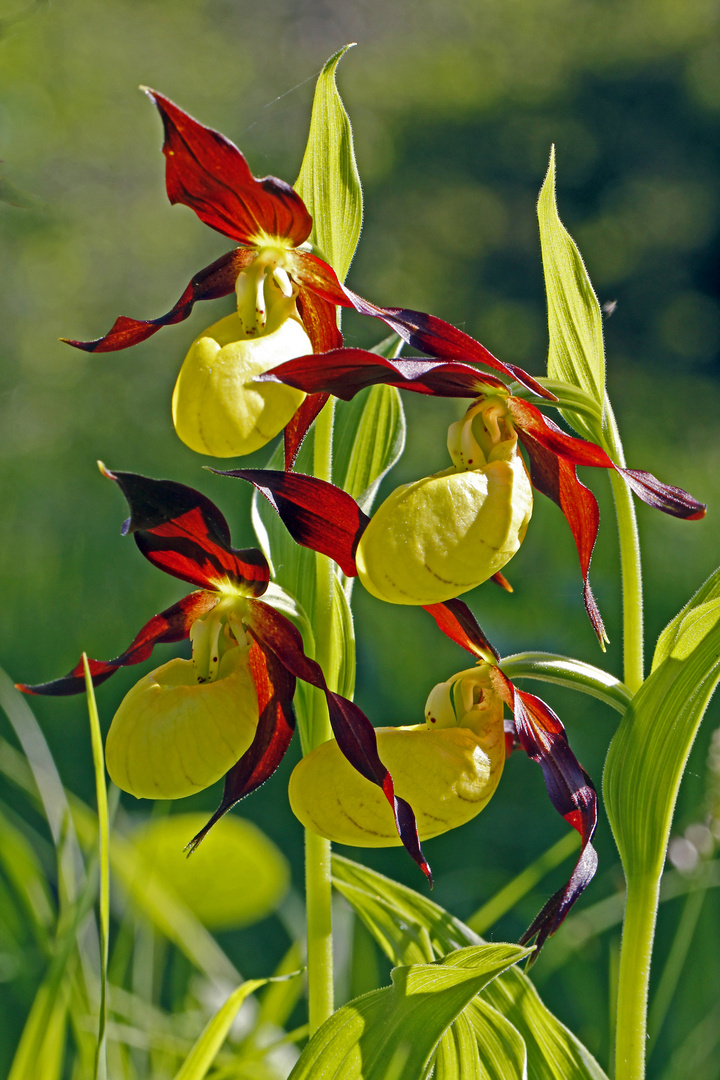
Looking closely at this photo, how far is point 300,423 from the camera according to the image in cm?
60

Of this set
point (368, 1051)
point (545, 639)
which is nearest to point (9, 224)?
point (545, 639)

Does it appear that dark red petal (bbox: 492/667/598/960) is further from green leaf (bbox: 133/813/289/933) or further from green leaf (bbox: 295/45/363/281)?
green leaf (bbox: 133/813/289/933)

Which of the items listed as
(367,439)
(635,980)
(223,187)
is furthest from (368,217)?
(635,980)

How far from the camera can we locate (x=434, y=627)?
1836 mm

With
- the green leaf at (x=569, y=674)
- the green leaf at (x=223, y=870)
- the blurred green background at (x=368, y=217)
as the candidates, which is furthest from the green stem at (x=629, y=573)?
the blurred green background at (x=368, y=217)

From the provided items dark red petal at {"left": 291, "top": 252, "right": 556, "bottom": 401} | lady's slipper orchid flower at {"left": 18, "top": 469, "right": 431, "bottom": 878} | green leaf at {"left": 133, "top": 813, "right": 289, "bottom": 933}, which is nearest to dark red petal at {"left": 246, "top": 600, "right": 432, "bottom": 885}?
lady's slipper orchid flower at {"left": 18, "top": 469, "right": 431, "bottom": 878}

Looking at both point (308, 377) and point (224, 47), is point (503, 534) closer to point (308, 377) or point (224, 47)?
point (308, 377)

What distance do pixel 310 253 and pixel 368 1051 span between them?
0.54m

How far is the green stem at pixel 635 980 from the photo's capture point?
1.93 feet

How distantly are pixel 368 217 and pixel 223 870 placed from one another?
1762mm

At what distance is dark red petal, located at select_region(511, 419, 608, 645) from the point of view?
0.55 metres

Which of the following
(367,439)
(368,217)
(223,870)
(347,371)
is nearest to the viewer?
(347,371)

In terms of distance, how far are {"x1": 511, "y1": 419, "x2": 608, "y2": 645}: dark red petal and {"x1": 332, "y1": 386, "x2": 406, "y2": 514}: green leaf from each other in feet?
0.39

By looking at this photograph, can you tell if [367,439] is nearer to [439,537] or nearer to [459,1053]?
[439,537]
